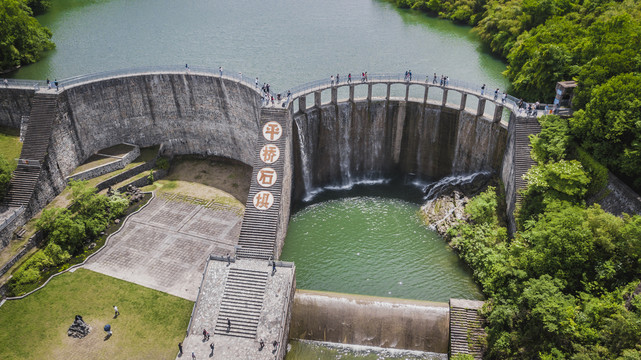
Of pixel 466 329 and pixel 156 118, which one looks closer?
pixel 466 329

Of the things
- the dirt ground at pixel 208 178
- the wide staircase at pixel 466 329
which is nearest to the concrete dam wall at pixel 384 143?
the dirt ground at pixel 208 178

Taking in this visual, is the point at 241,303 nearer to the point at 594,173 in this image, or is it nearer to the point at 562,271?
the point at 562,271

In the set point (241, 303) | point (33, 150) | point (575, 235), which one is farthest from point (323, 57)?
point (575, 235)

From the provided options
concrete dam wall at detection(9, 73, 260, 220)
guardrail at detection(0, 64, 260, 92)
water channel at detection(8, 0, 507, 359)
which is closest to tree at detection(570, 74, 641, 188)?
water channel at detection(8, 0, 507, 359)

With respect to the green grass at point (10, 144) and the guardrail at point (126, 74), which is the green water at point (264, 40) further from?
the green grass at point (10, 144)

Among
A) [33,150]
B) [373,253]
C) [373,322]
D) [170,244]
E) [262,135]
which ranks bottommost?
[373,322]

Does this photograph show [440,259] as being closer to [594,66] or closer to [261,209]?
[261,209]
